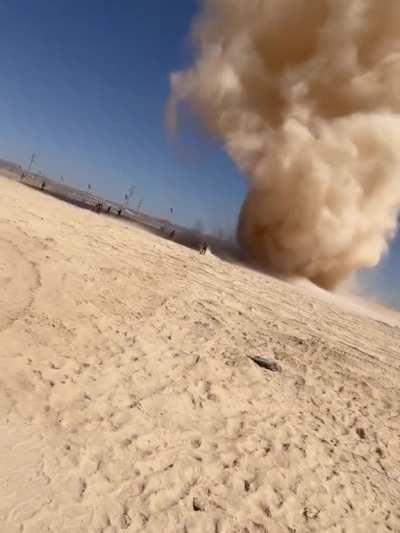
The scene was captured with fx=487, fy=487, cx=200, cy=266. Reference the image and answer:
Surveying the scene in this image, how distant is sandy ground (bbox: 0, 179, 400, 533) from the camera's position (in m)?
5.81

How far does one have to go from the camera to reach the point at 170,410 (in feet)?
25.8

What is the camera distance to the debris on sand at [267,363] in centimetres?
1044

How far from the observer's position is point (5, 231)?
43.8 ft

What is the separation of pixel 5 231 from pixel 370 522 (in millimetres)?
11143

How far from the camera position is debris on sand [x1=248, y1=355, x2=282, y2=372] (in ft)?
34.2

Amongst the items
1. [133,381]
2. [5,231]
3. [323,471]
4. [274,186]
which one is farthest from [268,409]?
[274,186]

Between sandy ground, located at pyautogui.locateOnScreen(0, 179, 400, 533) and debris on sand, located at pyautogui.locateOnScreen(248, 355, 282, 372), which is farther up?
debris on sand, located at pyautogui.locateOnScreen(248, 355, 282, 372)

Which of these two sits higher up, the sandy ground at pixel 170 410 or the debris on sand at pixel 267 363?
the debris on sand at pixel 267 363

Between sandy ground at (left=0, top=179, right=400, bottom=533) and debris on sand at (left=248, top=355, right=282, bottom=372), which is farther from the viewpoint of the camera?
debris on sand at (left=248, top=355, right=282, bottom=372)

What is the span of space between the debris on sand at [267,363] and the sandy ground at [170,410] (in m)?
0.23

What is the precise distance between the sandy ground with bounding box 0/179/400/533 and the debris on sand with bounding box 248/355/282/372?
227 millimetres

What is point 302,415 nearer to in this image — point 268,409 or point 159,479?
point 268,409

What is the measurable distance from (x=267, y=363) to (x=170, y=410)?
3250mm

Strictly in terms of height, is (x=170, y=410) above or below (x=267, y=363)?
below
